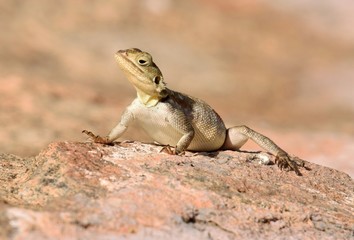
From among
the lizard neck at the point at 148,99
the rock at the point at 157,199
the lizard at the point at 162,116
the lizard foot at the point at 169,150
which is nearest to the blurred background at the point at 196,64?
the lizard at the point at 162,116

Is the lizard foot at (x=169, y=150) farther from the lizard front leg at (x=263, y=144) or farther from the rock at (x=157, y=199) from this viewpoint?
the lizard front leg at (x=263, y=144)

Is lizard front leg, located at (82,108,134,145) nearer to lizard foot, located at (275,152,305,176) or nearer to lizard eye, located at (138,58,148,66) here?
lizard eye, located at (138,58,148,66)

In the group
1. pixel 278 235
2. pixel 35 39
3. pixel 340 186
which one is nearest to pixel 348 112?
pixel 35 39

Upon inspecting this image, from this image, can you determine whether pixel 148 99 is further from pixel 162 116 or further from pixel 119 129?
pixel 119 129

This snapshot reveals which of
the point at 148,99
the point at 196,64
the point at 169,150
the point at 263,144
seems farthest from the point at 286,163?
the point at 196,64

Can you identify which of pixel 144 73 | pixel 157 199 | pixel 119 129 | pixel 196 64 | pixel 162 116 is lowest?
pixel 157 199

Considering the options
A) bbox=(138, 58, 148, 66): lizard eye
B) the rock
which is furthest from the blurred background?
the rock
